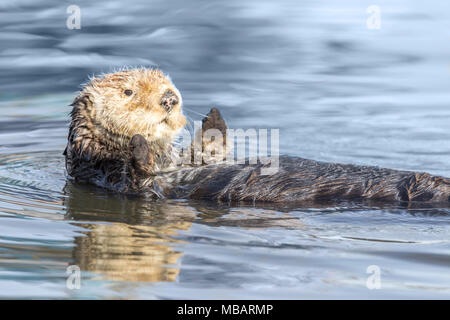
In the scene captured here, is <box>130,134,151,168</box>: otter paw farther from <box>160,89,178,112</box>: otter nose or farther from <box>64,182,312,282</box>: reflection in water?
<box>160,89,178,112</box>: otter nose

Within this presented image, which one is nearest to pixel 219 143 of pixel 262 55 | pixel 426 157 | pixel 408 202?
pixel 408 202

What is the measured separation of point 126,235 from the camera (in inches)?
153

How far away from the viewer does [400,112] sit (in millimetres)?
8703

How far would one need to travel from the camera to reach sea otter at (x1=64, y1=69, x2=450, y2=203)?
15.3ft

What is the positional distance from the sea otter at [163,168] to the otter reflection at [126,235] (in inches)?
8.6

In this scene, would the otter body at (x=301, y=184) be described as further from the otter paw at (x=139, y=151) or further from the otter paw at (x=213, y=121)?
the otter paw at (x=213, y=121)

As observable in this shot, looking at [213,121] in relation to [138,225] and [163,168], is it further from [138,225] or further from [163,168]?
[138,225]

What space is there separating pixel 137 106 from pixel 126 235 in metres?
1.45

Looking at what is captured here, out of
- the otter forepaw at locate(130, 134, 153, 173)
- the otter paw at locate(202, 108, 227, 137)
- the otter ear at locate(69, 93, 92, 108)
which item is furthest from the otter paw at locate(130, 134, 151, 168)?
the otter paw at locate(202, 108, 227, 137)

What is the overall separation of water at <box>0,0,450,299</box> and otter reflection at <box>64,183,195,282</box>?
14 millimetres

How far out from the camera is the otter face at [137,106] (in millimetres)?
5027

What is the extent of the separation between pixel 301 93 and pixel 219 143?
413cm

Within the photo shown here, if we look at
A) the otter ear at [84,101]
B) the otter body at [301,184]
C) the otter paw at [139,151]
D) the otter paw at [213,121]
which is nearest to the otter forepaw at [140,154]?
the otter paw at [139,151]

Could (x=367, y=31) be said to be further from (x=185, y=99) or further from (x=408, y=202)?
(x=408, y=202)
